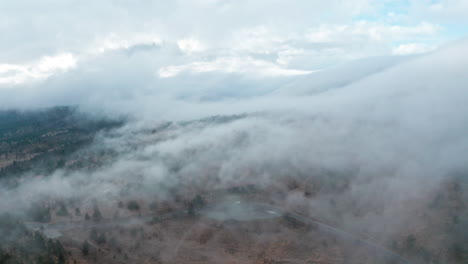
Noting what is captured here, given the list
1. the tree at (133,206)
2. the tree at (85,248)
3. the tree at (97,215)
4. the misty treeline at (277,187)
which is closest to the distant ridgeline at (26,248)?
the tree at (85,248)

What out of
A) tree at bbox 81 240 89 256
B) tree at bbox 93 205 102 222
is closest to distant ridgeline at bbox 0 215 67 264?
tree at bbox 81 240 89 256

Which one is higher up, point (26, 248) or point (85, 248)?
point (26, 248)

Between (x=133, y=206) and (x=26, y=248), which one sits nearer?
(x=26, y=248)

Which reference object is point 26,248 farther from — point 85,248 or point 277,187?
point 277,187

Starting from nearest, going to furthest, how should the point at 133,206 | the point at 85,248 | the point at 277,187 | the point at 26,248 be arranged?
the point at 26,248 < the point at 85,248 < the point at 133,206 < the point at 277,187

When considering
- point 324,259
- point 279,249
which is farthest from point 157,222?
point 324,259

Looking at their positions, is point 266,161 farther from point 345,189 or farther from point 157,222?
point 157,222

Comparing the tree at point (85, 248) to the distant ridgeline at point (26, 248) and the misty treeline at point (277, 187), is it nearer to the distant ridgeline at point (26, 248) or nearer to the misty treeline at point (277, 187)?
the misty treeline at point (277, 187)

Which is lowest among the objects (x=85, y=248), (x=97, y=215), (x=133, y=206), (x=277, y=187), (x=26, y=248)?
(x=277, y=187)

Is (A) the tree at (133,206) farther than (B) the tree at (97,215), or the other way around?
(A) the tree at (133,206)

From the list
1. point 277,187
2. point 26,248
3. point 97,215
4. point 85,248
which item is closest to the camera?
point 26,248

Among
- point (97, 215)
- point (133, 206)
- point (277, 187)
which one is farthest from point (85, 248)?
point (277, 187)

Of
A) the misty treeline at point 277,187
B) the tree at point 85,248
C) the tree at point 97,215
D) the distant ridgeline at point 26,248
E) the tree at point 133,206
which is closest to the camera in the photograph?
the distant ridgeline at point 26,248
